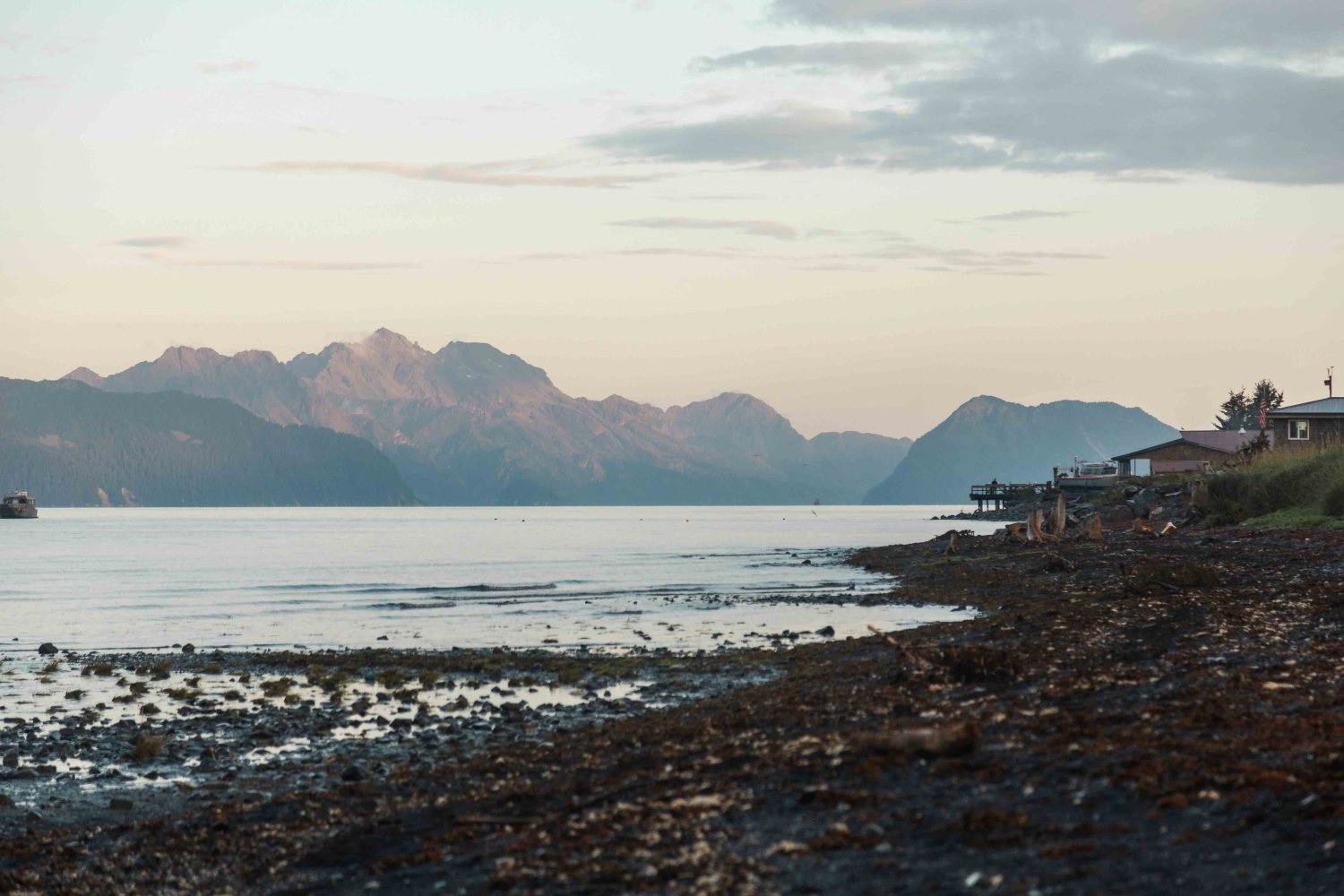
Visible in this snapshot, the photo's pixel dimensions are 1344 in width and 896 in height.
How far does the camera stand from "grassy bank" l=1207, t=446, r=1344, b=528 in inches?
2072

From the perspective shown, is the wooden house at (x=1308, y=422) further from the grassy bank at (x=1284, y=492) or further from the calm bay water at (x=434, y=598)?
the calm bay water at (x=434, y=598)

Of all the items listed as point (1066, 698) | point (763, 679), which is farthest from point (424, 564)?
point (1066, 698)

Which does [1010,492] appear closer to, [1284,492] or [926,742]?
[1284,492]

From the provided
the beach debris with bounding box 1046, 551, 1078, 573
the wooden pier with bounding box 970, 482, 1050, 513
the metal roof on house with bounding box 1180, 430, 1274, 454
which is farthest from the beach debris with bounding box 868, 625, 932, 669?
the wooden pier with bounding box 970, 482, 1050, 513

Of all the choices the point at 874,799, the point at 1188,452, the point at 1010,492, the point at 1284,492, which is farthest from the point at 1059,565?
the point at 1010,492

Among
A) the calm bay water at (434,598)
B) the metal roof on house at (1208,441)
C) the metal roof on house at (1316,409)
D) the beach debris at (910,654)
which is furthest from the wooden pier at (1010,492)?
the beach debris at (910,654)

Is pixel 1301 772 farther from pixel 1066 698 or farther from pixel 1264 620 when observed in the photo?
pixel 1264 620

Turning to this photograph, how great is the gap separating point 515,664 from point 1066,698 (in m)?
18.1

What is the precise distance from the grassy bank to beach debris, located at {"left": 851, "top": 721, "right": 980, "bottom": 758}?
137 feet

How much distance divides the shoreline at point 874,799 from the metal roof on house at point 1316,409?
249ft

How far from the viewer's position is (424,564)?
309ft

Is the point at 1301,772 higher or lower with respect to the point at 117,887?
higher

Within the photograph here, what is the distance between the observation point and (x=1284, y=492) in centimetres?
5953

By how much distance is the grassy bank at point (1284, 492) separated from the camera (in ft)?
173
